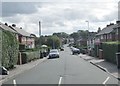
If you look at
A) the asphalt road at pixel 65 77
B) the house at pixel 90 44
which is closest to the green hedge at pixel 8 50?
the asphalt road at pixel 65 77

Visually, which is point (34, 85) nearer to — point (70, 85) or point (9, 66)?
point (70, 85)

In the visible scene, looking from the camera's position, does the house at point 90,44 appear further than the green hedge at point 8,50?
Yes

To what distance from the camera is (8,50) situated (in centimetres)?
2656

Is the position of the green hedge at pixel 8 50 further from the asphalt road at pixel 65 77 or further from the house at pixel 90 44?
the house at pixel 90 44

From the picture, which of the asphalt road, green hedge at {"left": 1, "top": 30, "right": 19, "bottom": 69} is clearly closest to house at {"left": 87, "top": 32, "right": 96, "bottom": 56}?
green hedge at {"left": 1, "top": 30, "right": 19, "bottom": 69}

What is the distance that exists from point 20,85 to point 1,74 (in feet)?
Answer: 21.9

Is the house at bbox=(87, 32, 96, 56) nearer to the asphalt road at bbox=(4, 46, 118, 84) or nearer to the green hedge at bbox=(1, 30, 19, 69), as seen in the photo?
the green hedge at bbox=(1, 30, 19, 69)

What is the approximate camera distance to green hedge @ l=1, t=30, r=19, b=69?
25.0 meters

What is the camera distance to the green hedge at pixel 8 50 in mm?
25031

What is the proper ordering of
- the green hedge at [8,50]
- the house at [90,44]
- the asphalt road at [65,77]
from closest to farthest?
the asphalt road at [65,77]
the green hedge at [8,50]
the house at [90,44]

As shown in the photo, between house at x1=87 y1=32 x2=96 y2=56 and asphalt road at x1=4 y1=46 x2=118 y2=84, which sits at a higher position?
house at x1=87 y1=32 x2=96 y2=56

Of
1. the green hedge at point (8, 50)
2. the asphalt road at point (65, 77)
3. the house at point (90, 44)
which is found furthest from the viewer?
the house at point (90, 44)

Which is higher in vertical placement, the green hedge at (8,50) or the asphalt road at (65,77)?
the green hedge at (8,50)

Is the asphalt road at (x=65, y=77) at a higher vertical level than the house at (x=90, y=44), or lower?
lower
